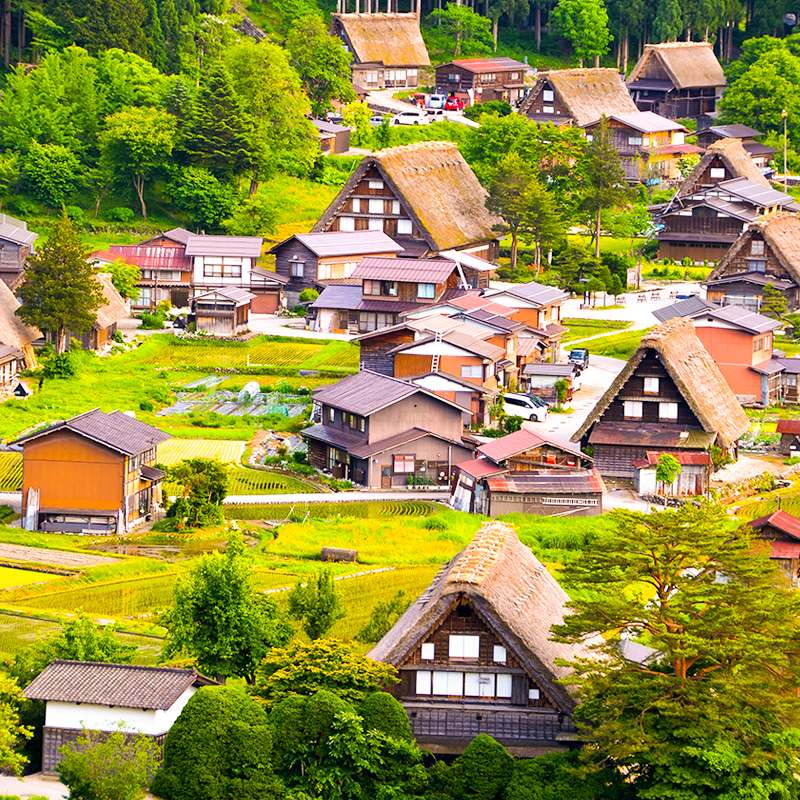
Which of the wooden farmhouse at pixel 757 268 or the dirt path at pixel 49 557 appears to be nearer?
the dirt path at pixel 49 557

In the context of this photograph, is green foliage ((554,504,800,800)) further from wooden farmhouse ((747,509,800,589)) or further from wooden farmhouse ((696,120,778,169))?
wooden farmhouse ((696,120,778,169))

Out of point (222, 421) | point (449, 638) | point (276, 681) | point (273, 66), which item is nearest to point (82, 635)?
point (276, 681)

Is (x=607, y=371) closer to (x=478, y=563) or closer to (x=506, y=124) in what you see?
(x=506, y=124)

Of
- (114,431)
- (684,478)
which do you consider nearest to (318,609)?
(114,431)

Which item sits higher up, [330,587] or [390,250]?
[390,250]

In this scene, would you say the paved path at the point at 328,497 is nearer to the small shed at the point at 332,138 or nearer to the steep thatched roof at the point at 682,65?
the small shed at the point at 332,138

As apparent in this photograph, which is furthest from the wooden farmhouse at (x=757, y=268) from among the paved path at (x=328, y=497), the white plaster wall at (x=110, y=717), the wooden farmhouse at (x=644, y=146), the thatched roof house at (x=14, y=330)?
the white plaster wall at (x=110, y=717)
